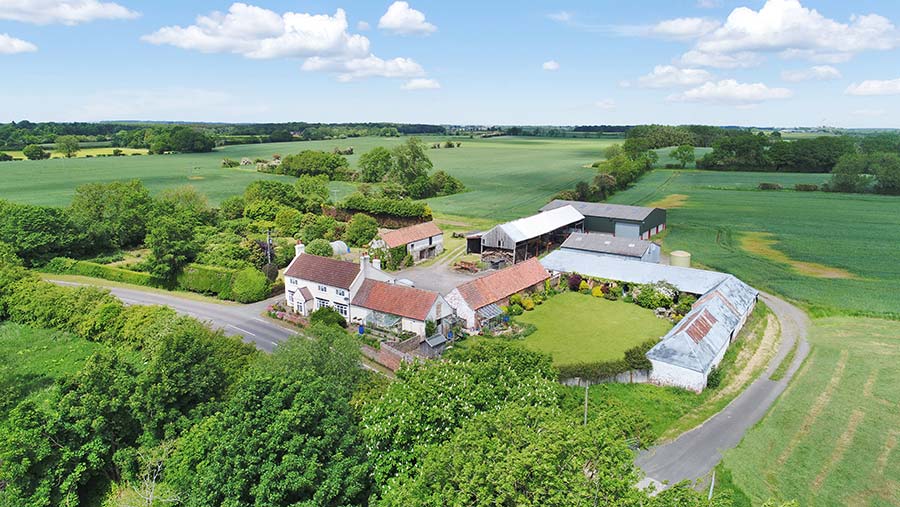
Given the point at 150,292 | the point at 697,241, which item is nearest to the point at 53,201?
the point at 150,292

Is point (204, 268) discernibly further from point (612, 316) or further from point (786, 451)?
point (786, 451)

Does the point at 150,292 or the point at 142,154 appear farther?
the point at 142,154

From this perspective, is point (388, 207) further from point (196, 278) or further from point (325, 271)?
point (325, 271)

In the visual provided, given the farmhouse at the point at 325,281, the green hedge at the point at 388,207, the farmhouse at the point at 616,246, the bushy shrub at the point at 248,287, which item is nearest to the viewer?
the farmhouse at the point at 325,281

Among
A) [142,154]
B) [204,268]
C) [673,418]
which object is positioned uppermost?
[142,154]

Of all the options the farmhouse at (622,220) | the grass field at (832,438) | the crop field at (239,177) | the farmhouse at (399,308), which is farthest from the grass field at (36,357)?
the crop field at (239,177)

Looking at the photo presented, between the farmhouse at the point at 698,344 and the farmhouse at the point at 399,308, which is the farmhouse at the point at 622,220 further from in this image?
the farmhouse at the point at 399,308

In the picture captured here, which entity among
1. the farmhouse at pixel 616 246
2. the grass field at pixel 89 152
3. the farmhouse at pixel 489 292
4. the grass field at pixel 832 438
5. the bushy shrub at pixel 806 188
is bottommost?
the grass field at pixel 832 438
